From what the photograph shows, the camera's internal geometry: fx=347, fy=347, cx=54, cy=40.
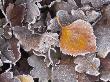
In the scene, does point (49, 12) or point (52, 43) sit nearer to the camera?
point (52, 43)

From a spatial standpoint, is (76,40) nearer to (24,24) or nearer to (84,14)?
(84,14)

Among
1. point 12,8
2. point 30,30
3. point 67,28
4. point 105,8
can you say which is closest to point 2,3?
point 12,8

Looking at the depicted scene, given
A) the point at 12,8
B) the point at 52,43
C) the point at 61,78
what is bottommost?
the point at 61,78

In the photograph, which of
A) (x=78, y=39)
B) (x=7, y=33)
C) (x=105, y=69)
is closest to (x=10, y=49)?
(x=7, y=33)

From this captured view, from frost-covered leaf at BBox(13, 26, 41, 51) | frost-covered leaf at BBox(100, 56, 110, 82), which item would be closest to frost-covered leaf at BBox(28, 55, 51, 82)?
frost-covered leaf at BBox(13, 26, 41, 51)

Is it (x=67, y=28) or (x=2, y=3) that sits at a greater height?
(x=2, y=3)

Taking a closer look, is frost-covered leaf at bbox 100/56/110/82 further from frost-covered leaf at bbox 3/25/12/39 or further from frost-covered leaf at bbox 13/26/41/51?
frost-covered leaf at bbox 3/25/12/39
